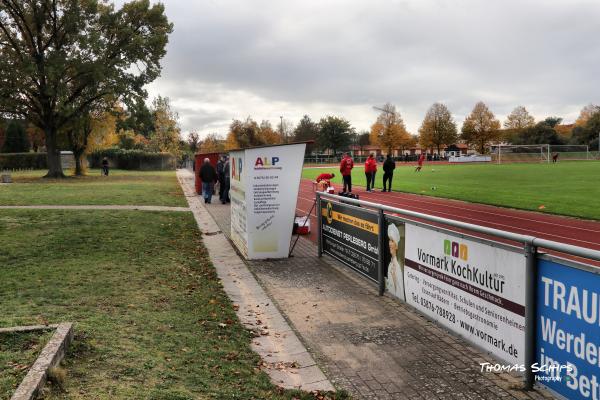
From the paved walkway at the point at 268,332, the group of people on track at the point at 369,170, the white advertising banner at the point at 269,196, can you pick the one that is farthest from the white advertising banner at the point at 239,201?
the group of people on track at the point at 369,170

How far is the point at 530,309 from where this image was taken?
394 centimetres

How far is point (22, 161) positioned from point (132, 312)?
205 ft

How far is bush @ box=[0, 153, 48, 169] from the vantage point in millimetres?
58469

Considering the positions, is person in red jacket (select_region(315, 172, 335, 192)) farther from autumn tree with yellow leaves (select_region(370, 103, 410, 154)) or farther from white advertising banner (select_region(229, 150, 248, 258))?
autumn tree with yellow leaves (select_region(370, 103, 410, 154))

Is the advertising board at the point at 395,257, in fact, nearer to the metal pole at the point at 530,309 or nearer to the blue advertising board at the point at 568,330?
the metal pole at the point at 530,309

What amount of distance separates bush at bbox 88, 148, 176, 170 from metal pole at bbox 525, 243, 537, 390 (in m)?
63.2

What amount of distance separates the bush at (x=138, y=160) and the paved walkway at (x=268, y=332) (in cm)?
5656

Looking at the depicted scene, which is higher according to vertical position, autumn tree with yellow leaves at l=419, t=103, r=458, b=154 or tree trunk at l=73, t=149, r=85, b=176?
autumn tree with yellow leaves at l=419, t=103, r=458, b=154

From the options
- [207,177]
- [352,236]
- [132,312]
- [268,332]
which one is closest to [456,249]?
[268,332]

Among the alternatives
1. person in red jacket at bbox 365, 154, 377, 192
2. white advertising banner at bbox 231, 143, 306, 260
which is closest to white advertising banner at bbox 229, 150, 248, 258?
white advertising banner at bbox 231, 143, 306, 260

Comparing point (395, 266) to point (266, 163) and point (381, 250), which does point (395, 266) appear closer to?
point (381, 250)

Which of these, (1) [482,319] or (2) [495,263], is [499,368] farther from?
(2) [495,263]

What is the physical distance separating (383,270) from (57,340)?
165 inches

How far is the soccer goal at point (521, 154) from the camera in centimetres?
6756
